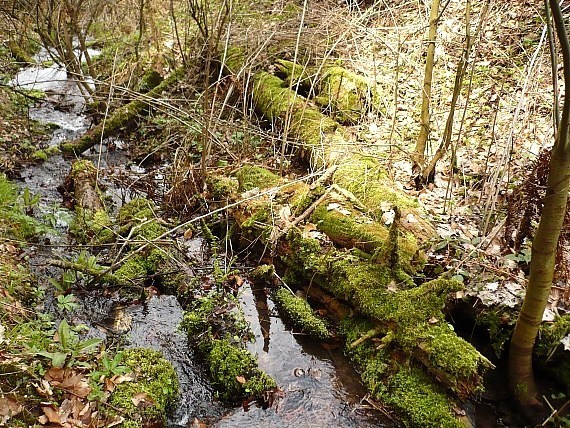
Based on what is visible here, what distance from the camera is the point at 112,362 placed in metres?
2.77

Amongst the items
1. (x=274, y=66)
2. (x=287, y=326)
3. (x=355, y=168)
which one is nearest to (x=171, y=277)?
(x=287, y=326)

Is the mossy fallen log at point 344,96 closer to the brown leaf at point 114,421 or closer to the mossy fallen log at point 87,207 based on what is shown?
the mossy fallen log at point 87,207

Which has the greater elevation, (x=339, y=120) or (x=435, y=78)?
(x=435, y=78)

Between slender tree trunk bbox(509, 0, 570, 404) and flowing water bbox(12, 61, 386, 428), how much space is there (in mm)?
1070

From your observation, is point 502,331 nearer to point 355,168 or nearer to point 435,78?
point 355,168

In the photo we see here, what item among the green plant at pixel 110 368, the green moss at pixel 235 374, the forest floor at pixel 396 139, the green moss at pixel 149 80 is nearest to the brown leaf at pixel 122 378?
the forest floor at pixel 396 139

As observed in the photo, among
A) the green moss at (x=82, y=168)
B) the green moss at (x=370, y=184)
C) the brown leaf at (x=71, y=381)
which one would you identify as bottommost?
the green moss at (x=82, y=168)

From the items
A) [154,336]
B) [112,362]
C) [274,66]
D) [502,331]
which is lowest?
[154,336]

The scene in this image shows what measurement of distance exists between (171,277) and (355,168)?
2.37 meters

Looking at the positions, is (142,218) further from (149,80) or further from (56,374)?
(149,80)

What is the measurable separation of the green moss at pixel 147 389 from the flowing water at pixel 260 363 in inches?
6.3

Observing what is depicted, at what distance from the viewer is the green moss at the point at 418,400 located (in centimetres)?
303

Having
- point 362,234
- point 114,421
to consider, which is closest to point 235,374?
point 114,421

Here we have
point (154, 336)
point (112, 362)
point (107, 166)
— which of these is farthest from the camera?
point (107, 166)
